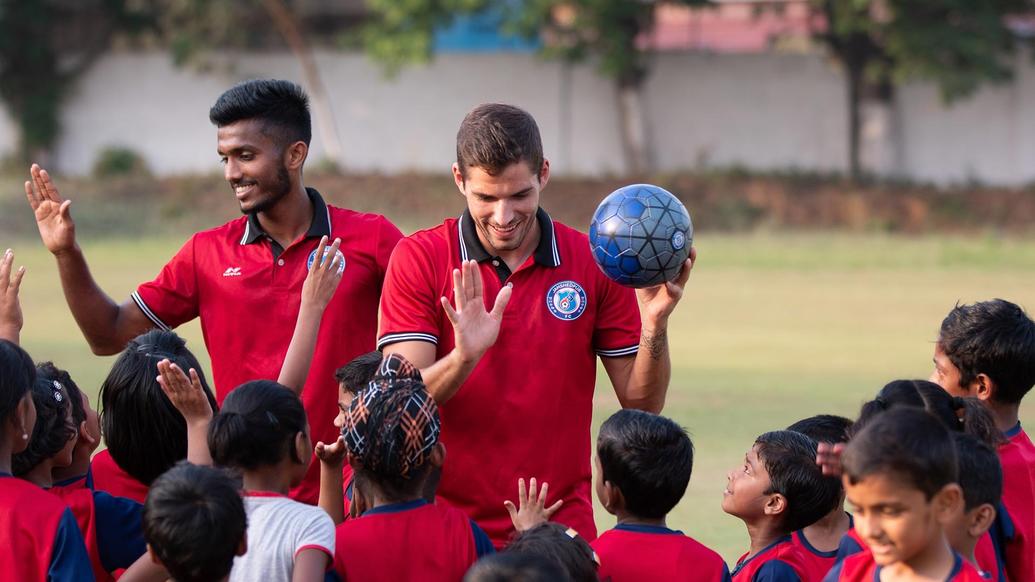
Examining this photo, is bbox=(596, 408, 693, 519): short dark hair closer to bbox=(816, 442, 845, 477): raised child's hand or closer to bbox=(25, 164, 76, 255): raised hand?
bbox=(816, 442, 845, 477): raised child's hand

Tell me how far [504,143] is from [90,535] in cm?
179

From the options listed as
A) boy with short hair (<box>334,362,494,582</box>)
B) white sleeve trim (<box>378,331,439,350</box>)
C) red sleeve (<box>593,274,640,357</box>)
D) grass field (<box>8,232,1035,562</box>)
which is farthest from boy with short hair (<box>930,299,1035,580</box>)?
grass field (<box>8,232,1035,562</box>)

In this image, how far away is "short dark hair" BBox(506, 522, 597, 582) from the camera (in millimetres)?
3727

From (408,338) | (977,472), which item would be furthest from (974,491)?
(408,338)

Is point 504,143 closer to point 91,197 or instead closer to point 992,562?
point 992,562

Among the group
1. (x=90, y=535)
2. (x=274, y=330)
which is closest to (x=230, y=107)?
(x=274, y=330)

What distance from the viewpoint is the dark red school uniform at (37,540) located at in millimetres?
3764

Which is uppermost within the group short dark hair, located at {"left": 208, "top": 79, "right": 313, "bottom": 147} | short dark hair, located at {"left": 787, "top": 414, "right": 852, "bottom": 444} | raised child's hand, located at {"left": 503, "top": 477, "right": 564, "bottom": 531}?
short dark hair, located at {"left": 208, "top": 79, "right": 313, "bottom": 147}

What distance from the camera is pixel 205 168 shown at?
34.2 meters

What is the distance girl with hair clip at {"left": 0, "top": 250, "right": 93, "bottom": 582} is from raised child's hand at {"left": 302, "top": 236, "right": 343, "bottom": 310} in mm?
1140

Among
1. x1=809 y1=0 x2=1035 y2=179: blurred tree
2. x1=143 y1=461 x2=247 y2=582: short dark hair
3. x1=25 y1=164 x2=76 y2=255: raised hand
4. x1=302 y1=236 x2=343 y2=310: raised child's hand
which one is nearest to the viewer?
x1=143 y1=461 x2=247 y2=582: short dark hair

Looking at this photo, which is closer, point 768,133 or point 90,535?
point 90,535

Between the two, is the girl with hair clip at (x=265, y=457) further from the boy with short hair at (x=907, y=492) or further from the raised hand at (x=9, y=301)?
the boy with short hair at (x=907, y=492)

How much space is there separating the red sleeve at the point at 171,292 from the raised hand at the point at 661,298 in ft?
6.27
